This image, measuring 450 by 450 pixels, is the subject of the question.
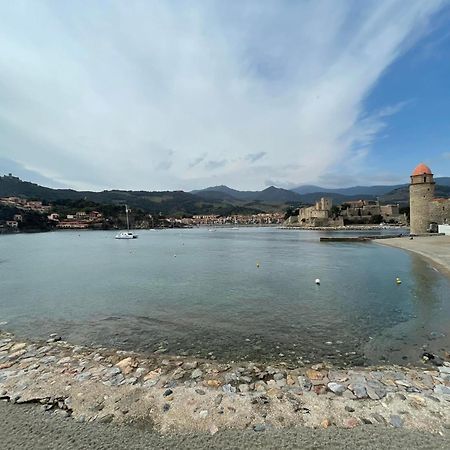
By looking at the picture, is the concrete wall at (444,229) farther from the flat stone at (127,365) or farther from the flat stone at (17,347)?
the flat stone at (17,347)

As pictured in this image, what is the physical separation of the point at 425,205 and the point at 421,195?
161 cm

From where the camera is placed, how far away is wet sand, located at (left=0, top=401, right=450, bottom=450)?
3.32 metres

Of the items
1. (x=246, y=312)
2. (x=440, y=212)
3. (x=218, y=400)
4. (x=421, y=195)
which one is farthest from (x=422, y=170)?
(x=218, y=400)

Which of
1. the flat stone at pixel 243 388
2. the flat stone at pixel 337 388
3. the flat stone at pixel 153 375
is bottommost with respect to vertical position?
the flat stone at pixel 153 375

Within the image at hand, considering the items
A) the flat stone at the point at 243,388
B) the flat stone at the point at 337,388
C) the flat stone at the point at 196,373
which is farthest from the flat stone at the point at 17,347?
the flat stone at the point at 337,388

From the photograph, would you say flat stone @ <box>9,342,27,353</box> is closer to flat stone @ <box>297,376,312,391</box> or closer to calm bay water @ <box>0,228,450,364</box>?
calm bay water @ <box>0,228,450,364</box>

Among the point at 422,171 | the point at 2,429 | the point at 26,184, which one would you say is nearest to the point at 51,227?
the point at 26,184

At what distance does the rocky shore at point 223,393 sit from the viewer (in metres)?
3.79

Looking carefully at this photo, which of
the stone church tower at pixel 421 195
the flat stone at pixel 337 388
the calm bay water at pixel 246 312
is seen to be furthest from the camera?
the stone church tower at pixel 421 195

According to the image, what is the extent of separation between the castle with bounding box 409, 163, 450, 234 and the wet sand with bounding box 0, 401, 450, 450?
46.4 meters

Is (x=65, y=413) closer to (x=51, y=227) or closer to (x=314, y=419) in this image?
(x=314, y=419)

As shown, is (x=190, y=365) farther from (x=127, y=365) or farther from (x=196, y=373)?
(x=127, y=365)

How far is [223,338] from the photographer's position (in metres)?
7.43

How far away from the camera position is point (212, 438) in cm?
347
